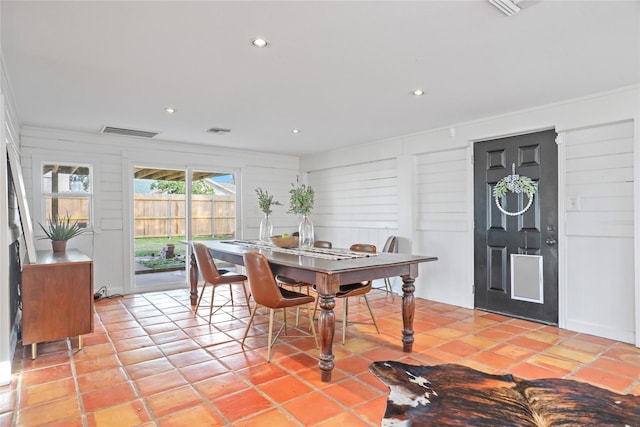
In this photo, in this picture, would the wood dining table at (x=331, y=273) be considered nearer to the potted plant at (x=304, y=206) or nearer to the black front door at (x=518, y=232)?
the potted plant at (x=304, y=206)

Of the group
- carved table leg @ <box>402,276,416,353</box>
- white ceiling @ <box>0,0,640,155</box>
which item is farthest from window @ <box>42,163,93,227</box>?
carved table leg @ <box>402,276,416,353</box>

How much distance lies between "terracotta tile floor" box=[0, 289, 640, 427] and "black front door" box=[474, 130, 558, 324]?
27 centimetres

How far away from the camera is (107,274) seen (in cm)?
544

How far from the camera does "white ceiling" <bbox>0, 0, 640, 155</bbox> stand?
2.13m

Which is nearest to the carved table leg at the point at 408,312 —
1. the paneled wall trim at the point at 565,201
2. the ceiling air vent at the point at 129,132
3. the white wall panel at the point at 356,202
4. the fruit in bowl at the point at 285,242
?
the fruit in bowl at the point at 285,242

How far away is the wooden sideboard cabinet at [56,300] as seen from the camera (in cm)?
308

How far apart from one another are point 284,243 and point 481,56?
2589mm

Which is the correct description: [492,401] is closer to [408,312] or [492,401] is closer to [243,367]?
[408,312]

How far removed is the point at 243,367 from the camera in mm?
2902

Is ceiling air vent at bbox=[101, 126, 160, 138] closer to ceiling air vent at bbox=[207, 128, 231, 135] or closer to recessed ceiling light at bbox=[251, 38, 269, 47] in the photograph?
ceiling air vent at bbox=[207, 128, 231, 135]

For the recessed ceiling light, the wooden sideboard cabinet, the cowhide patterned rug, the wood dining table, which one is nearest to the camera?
the cowhide patterned rug

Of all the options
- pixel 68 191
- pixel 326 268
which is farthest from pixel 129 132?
pixel 326 268

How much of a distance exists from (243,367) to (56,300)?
1770mm

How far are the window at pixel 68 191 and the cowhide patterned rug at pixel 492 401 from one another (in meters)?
4.73
